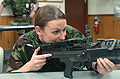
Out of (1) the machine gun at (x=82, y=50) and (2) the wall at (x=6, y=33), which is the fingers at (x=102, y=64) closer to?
(1) the machine gun at (x=82, y=50)

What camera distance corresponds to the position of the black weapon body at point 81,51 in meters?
0.83

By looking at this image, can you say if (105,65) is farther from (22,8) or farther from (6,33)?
(6,33)

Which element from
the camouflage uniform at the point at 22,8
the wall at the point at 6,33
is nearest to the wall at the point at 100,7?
the camouflage uniform at the point at 22,8

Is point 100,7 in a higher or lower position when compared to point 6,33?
higher

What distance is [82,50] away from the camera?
2.89ft

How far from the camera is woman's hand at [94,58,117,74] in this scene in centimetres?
87

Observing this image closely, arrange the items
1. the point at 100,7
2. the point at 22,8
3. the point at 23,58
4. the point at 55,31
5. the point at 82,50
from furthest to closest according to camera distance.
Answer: the point at 100,7 → the point at 22,8 → the point at 23,58 → the point at 55,31 → the point at 82,50

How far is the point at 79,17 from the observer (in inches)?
225

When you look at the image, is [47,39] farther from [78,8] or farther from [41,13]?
[78,8]

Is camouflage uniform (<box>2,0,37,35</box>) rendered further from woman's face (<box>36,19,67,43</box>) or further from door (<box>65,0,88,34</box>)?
Answer: woman's face (<box>36,19,67,43</box>)

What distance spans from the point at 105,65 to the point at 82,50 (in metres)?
0.13

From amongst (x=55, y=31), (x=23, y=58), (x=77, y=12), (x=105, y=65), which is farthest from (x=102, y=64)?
(x=77, y=12)

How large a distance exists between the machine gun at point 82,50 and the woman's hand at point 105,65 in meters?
0.02

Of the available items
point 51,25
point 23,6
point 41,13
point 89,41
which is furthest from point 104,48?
point 23,6
